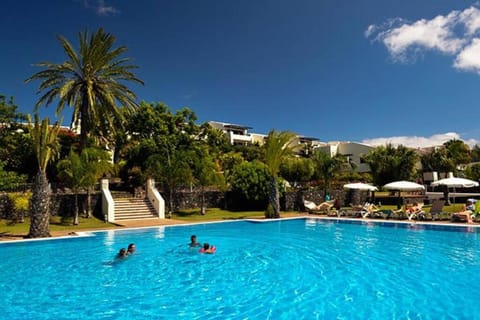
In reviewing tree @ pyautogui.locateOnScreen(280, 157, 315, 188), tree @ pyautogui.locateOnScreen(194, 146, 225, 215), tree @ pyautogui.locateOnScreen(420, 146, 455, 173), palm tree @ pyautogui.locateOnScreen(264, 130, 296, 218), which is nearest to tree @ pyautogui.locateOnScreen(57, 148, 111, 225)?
tree @ pyautogui.locateOnScreen(194, 146, 225, 215)

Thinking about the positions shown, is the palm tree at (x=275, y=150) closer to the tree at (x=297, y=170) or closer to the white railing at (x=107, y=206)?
the white railing at (x=107, y=206)

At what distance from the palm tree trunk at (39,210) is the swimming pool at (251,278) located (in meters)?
0.99

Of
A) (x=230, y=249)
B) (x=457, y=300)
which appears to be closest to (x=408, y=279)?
(x=457, y=300)

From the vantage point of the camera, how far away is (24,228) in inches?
771

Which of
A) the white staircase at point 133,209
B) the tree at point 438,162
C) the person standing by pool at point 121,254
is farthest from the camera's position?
the tree at point 438,162

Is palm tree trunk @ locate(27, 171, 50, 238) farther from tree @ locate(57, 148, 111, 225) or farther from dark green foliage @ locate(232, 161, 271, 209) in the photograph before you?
dark green foliage @ locate(232, 161, 271, 209)

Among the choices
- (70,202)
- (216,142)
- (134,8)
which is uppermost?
(134,8)

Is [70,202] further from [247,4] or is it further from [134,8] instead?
[247,4]

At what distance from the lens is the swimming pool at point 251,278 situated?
7348mm

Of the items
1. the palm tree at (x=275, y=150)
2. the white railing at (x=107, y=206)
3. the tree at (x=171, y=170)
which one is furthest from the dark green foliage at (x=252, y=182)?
the white railing at (x=107, y=206)

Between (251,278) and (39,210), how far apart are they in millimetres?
11909

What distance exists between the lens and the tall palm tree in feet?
84.7

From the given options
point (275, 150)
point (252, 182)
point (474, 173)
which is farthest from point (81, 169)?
point (474, 173)

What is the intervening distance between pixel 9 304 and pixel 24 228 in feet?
44.3
